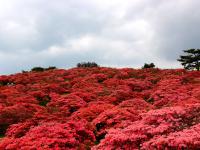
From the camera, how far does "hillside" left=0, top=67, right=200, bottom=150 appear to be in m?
19.0

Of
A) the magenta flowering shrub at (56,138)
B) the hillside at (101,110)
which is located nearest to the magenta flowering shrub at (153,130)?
the hillside at (101,110)

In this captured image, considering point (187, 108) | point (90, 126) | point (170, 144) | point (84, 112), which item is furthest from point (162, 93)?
point (170, 144)

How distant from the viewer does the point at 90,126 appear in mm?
25516

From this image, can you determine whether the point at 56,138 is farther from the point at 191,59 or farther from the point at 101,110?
the point at 191,59

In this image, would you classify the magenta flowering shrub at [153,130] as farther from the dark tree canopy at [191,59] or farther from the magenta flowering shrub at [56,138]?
the dark tree canopy at [191,59]

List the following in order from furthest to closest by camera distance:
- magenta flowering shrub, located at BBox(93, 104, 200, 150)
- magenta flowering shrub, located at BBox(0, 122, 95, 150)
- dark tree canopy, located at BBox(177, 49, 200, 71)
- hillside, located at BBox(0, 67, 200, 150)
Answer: dark tree canopy, located at BBox(177, 49, 200, 71) → magenta flowering shrub, located at BBox(0, 122, 95, 150) → hillside, located at BBox(0, 67, 200, 150) → magenta flowering shrub, located at BBox(93, 104, 200, 150)

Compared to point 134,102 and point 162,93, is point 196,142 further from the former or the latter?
point 162,93

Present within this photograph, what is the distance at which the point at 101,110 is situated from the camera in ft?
97.1

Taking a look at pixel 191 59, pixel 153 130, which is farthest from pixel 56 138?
pixel 191 59

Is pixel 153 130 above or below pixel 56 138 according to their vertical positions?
above

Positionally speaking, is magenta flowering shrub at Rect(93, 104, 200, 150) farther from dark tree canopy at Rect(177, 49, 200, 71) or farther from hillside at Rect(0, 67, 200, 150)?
dark tree canopy at Rect(177, 49, 200, 71)

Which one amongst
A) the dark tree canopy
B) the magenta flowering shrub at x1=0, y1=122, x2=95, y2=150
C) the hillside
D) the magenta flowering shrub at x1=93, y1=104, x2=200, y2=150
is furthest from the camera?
the dark tree canopy

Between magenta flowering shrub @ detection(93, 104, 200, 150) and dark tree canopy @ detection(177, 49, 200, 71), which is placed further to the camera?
dark tree canopy @ detection(177, 49, 200, 71)

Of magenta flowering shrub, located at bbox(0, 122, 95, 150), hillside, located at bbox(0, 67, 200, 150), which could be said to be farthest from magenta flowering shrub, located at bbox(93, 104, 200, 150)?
magenta flowering shrub, located at bbox(0, 122, 95, 150)
